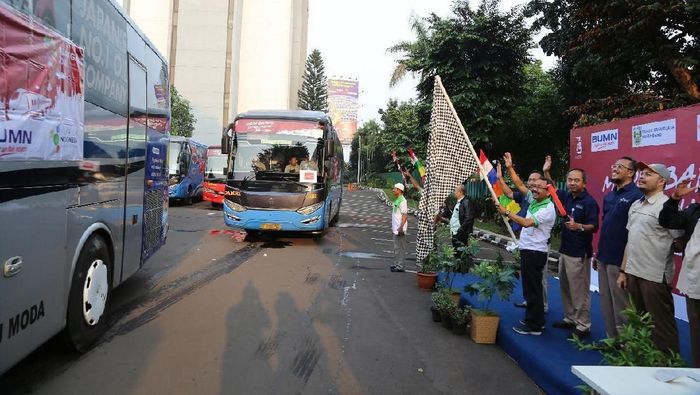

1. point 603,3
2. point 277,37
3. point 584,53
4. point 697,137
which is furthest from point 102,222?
point 277,37

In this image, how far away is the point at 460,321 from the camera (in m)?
5.33

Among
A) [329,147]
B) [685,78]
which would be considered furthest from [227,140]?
[685,78]

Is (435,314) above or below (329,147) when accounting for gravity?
below

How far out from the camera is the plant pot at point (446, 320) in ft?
18.1

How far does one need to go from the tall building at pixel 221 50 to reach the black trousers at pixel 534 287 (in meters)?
48.9

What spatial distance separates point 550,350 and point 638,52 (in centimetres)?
923

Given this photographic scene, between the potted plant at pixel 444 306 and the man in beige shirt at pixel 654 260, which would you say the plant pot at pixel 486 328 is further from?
the man in beige shirt at pixel 654 260

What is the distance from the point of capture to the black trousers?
15.9ft

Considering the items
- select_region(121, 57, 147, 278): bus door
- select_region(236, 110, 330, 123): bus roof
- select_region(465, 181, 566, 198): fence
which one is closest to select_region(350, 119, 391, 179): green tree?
select_region(465, 181, 566, 198): fence

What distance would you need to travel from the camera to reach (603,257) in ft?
14.9

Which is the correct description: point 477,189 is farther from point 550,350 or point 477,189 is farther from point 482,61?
point 550,350

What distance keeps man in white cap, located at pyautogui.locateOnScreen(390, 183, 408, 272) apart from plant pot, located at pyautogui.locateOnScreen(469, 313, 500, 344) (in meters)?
3.45

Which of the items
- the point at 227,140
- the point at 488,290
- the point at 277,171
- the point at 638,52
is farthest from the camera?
the point at 227,140

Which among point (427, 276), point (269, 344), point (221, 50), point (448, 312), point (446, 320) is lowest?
point (269, 344)
